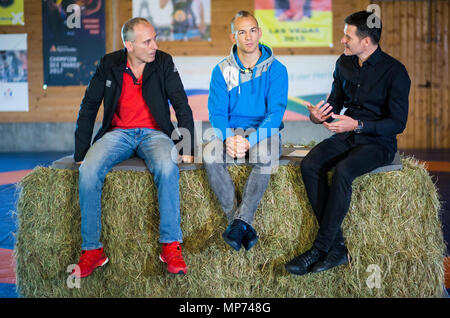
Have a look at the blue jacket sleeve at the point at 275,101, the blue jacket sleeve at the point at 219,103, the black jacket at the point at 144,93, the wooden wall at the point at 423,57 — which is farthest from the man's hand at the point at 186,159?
the wooden wall at the point at 423,57

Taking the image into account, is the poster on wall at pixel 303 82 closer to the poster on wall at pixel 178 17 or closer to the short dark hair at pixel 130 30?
the poster on wall at pixel 178 17

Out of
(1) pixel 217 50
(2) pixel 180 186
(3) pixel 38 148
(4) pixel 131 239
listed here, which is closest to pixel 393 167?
(2) pixel 180 186

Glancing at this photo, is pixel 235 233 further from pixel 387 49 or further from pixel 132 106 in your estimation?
pixel 387 49

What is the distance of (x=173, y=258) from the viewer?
2188 mm

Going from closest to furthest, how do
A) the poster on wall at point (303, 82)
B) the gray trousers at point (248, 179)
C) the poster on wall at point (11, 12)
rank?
the gray trousers at point (248, 179), the poster on wall at point (303, 82), the poster on wall at point (11, 12)

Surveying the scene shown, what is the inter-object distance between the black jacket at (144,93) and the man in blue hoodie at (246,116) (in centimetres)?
19

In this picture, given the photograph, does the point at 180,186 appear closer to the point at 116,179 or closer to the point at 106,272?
the point at 116,179

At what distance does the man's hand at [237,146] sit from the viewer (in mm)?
2398

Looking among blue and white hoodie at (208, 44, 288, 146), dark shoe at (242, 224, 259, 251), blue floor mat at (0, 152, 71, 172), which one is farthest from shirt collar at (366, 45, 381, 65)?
blue floor mat at (0, 152, 71, 172)

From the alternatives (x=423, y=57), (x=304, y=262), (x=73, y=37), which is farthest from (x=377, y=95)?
(x=73, y=37)

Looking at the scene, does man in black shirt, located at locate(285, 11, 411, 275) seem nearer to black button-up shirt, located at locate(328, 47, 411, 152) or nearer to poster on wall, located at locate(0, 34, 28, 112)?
black button-up shirt, located at locate(328, 47, 411, 152)

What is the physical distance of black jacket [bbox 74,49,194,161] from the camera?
8.43ft

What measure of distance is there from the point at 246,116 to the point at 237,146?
278mm

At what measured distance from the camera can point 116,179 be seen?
92.2 inches
